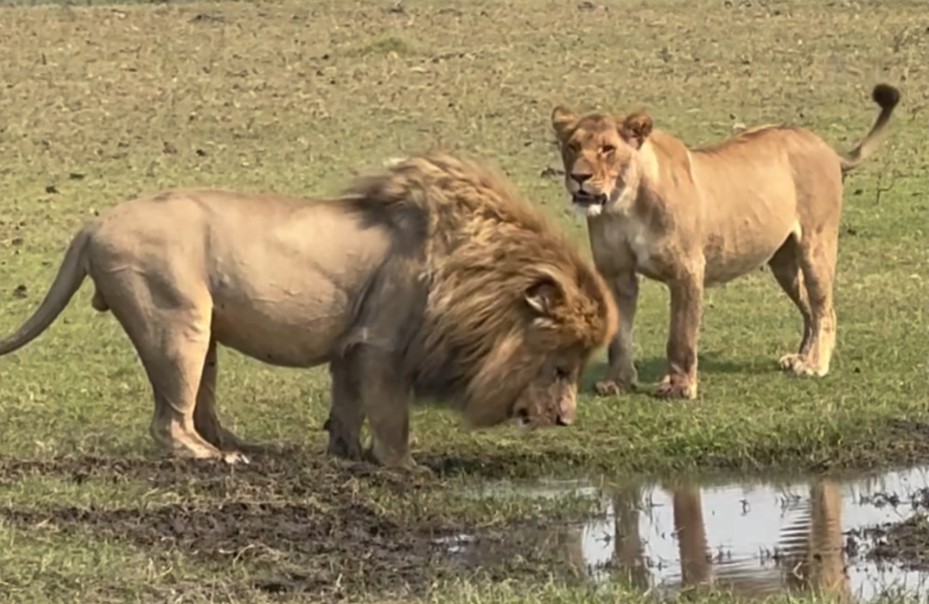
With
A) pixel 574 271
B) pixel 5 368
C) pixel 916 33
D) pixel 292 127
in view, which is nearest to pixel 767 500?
pixel 574 271

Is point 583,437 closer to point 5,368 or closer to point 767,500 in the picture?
point 767,500

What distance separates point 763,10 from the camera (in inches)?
923

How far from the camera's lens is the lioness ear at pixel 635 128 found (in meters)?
8.63

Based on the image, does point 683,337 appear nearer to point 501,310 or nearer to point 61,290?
point 501,310

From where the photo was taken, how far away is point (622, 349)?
29.2ft

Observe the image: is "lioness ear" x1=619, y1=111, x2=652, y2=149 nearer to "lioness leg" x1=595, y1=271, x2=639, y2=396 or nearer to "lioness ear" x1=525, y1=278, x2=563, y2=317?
"lioness leg" x1=595, y1=271, x2=639, y2=396

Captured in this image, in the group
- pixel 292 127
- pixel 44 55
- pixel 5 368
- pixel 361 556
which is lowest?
pixel 361 556

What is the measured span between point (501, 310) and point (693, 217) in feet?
6.26

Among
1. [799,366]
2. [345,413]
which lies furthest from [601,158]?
[345,413]

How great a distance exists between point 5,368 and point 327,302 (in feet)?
8.60

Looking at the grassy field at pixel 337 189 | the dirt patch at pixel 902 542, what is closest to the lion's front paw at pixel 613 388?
the grassy field at pixel 337 189

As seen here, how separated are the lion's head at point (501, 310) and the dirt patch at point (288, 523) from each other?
1.30 feet

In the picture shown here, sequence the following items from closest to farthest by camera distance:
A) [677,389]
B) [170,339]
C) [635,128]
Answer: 1. [170,339]
2. [635,128]
3. [677,389]

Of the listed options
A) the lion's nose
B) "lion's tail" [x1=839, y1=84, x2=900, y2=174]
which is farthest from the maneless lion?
"lion's tail" [x1=839, y1=84, x2=900, y2=174]
